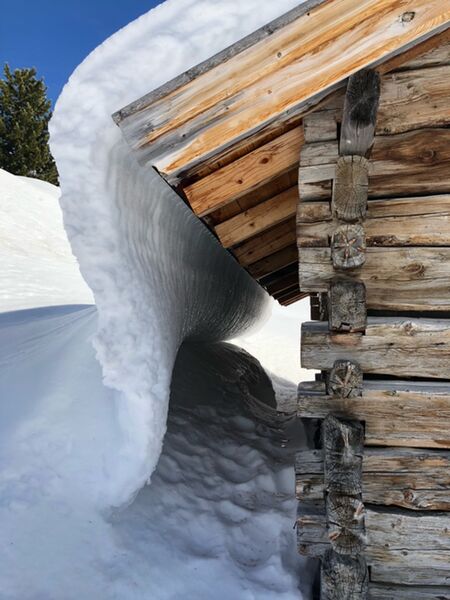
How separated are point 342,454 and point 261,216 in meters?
1.58

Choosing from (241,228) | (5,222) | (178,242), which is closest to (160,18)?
(241,228)

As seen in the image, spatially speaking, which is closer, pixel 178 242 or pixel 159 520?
pixel 159 520

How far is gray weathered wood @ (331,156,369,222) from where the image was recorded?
2152 millimetres

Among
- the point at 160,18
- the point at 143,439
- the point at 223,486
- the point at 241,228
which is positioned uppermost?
the point at 160,18

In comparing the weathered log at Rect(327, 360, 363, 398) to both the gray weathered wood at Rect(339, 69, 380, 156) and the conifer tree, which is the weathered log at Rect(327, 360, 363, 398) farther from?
the conifer tree

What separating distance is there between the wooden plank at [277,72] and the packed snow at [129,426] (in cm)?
14

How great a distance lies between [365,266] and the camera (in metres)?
2.26

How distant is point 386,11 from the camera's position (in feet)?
6.07

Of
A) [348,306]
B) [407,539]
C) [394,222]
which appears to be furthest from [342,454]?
[394,222]

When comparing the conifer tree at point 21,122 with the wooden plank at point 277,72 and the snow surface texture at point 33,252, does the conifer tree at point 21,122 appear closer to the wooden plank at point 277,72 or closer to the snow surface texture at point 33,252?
the snow surface texture at point 33,252

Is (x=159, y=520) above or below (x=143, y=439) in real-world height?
below

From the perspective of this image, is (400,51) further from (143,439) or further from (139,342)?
(143,439)

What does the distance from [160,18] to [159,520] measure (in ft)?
9.47

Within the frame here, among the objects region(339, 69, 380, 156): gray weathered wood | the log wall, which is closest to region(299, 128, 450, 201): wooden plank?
the log wall
